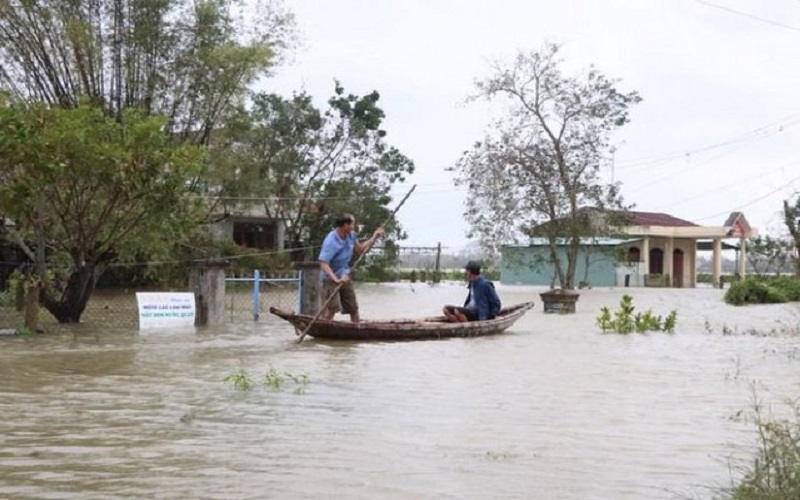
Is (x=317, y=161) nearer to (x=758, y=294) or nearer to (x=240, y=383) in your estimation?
(x=758, y=294)

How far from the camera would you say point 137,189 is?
1387cm

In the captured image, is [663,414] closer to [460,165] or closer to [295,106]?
[460,165]

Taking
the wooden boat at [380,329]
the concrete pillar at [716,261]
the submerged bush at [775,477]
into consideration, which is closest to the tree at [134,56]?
the wooden boat at [380,329]

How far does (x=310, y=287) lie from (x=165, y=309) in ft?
9.01

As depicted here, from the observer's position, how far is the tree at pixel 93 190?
12453 mm

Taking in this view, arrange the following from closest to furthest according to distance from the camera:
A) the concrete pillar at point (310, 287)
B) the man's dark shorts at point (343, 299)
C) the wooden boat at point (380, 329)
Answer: the wooden boat at point (380, 329) < the man's dark shorts at point (343, 299) < the concrete pillar at point (310, 287)

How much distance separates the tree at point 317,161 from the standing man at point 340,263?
76.3 ft

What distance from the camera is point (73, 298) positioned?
1535 centimetres

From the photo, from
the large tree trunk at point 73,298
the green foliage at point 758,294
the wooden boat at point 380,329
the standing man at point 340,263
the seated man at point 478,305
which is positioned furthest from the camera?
the green foliage at point 758,294

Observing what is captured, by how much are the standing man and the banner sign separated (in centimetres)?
272

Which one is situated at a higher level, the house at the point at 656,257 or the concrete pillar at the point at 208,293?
the house at the point at 656,257

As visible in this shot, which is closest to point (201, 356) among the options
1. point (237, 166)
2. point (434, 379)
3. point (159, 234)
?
point (434, 379)

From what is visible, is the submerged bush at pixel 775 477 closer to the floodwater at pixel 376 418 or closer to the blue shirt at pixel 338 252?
the floodwater at pixel 376 418

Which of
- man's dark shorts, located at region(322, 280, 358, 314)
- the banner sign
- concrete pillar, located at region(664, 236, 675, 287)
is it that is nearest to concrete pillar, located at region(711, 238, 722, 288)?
concrete pillar, located at region(664, 236, 675, 287)
